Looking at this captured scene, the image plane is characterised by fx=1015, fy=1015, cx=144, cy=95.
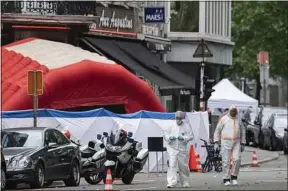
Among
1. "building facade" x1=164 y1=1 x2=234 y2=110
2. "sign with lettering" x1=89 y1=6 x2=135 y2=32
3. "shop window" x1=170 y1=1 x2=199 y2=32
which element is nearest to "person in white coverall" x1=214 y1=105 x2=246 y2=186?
"sign with lettering" x1=89 y1=6 x2=135 y2=32

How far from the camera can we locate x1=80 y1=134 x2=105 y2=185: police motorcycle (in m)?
25.5

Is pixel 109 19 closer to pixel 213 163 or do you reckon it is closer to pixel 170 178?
pixel 213 163

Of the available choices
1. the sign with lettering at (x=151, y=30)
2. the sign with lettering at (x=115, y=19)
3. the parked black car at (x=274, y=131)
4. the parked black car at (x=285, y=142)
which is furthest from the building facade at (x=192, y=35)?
the sign with lettering at (x=115, y=19)

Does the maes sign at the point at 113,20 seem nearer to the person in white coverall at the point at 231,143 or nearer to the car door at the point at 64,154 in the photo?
the car door at the point at 64,154

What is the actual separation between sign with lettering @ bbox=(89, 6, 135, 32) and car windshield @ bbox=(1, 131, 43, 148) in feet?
43.7

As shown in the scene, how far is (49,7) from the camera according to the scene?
120 ft

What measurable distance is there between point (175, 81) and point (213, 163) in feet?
24.8

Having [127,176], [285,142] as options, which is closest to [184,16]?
[285,142]

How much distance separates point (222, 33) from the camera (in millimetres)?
53969

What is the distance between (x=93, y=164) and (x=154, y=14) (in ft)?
53.5

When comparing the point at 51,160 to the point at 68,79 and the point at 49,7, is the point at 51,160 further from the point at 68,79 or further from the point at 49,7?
the point at 49,7

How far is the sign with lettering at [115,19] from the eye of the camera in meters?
38.5

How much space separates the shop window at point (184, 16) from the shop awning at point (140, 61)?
31.0ft

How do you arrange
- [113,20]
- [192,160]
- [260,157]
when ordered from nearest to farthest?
1. [192,160]
2. [113,20]
3. [260,157]
